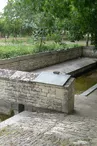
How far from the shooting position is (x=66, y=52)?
742 inches

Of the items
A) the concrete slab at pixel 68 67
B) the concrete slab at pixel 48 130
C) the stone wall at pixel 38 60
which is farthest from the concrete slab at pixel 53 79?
the concrete slab at pixel 68 67

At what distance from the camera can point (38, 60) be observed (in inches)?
623

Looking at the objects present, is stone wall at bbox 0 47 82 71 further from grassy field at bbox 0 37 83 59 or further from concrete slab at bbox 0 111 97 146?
concrete slab at bbox 0 111 97 146

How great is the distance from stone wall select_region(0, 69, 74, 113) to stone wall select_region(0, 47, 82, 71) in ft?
15.8

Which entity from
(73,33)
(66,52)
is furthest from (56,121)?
(66,52)

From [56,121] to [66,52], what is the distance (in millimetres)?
12551

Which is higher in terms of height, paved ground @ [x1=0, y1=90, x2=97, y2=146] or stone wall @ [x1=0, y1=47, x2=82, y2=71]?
stone wall @ [x1=0, y1=47, x2=82, y2=71]

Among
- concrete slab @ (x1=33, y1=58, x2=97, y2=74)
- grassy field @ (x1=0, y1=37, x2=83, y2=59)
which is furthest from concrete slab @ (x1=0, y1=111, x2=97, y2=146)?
concrete slab @ (x1=33, y1=58, x2=97, y2=74)

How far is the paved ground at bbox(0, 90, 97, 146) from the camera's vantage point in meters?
5.37

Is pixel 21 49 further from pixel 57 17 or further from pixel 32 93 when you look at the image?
pixel 32 93

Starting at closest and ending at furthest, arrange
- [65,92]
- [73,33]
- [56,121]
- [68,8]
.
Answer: [56,121] → [65,92] → [68,8] → [73,33]

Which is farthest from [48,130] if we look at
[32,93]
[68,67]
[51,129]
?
[68,67]

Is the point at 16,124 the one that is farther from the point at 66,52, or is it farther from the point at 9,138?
the point at 66,52

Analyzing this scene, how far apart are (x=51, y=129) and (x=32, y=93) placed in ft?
6.05
